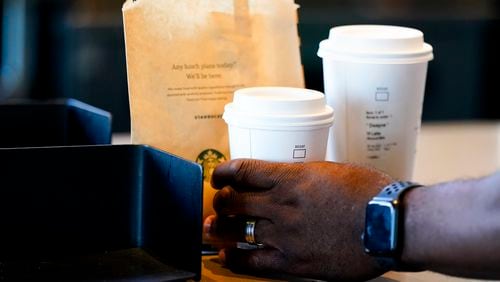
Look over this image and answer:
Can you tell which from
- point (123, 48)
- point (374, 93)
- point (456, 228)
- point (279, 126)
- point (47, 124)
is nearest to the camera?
point (456, 228)

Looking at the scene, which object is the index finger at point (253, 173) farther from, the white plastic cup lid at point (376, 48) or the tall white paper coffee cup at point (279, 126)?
→ the white plastic cup lid at point (376, 48)

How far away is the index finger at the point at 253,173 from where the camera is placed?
48.4 inches

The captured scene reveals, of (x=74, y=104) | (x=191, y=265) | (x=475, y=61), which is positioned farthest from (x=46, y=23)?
(x=191, y=265)

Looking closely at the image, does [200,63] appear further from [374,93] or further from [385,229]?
[385,229]

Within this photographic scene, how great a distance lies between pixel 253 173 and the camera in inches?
48.9

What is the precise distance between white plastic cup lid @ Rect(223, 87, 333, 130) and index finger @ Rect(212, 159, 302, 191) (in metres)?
0.05

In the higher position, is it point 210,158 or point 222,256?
point 210,158

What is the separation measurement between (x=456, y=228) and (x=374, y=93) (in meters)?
0.31

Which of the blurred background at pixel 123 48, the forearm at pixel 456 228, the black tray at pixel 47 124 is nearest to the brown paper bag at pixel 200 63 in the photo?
the black tray at pixel 47 124

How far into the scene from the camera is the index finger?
4.03ft

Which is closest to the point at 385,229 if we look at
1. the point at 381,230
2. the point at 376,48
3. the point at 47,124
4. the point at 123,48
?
the point at 381,230

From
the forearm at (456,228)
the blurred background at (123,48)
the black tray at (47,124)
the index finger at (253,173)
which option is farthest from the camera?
the blurred background at (123,48)

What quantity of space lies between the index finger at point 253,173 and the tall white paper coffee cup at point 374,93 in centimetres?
19

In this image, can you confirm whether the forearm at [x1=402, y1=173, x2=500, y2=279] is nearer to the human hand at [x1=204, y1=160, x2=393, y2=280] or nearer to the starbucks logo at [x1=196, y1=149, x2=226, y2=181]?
the human hand at [x1=204, y1=160, x2=393, y2=280]
